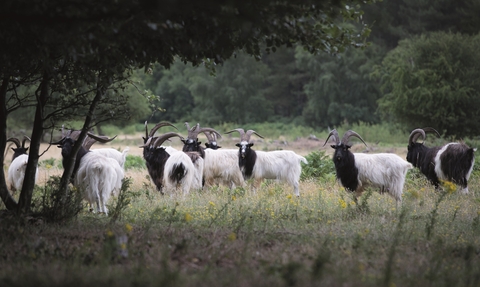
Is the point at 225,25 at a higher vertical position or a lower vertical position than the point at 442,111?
lower

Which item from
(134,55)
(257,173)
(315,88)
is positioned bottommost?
(257,173)

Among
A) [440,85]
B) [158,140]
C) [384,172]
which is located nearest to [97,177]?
[158,140]

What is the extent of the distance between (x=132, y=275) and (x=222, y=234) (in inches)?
100

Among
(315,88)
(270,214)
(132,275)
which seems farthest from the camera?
(315,88)

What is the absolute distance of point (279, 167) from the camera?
15.1m

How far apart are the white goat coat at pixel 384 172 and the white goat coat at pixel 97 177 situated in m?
5.39

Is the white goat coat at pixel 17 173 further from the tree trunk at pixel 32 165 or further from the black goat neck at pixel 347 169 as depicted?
the black goat neck at pixel 347 169

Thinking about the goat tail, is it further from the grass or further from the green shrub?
the green shrub

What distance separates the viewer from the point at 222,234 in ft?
25.0

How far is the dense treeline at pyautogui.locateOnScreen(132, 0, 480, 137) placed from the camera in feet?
113

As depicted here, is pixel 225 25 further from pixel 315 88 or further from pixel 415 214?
pixel 315 88

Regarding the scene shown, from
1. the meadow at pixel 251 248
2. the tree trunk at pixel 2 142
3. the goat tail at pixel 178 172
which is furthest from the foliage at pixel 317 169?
the tree trunk at pixel 2 142

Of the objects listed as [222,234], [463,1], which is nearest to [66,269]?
[222,234]

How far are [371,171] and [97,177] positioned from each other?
19.2 ft
